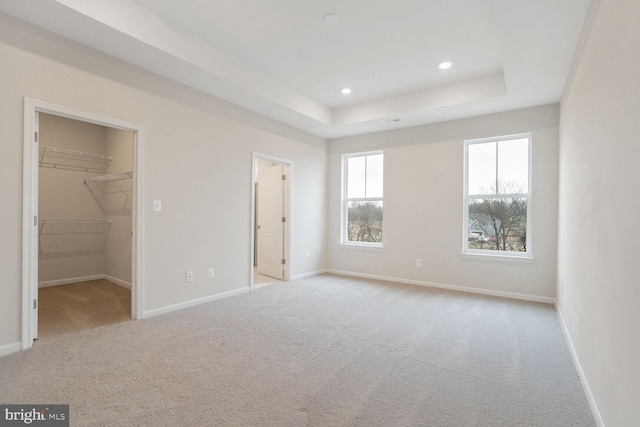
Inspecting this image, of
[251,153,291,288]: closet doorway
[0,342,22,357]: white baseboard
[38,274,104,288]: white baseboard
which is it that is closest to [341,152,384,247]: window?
[251,153,291,288]: closet doorway

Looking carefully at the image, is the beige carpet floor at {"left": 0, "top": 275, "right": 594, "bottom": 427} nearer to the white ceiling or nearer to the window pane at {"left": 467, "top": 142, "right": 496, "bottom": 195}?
the window pane at {"left": 467, "top": 142, "right": 496, "bottom": 195}

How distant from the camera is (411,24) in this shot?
119 inches

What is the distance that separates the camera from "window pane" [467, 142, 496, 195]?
4789mm

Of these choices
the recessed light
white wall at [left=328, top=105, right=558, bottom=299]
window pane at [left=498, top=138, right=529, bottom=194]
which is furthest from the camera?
window pane at [left=498, top=138, right=529, bottom=194]

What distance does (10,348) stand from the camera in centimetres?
256

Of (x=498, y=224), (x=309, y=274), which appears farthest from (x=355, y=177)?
(x=498, y=224)

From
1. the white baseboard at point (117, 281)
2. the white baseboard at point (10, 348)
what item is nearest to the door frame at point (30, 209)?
the white baseboard at point (10, 348)

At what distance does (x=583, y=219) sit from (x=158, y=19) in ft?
13.4

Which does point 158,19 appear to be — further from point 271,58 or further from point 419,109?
point 419,109

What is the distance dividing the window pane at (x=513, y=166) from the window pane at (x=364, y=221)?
201 centimetres

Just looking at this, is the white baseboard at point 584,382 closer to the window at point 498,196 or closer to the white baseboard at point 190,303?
the window at point 498,196

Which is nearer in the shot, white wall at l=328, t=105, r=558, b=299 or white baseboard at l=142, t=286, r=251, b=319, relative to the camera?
white baseboard at l=142, t=286, r=251, b=319

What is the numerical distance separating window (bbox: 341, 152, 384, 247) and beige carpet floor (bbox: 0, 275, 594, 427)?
239 cm

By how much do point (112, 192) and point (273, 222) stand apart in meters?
2.78
